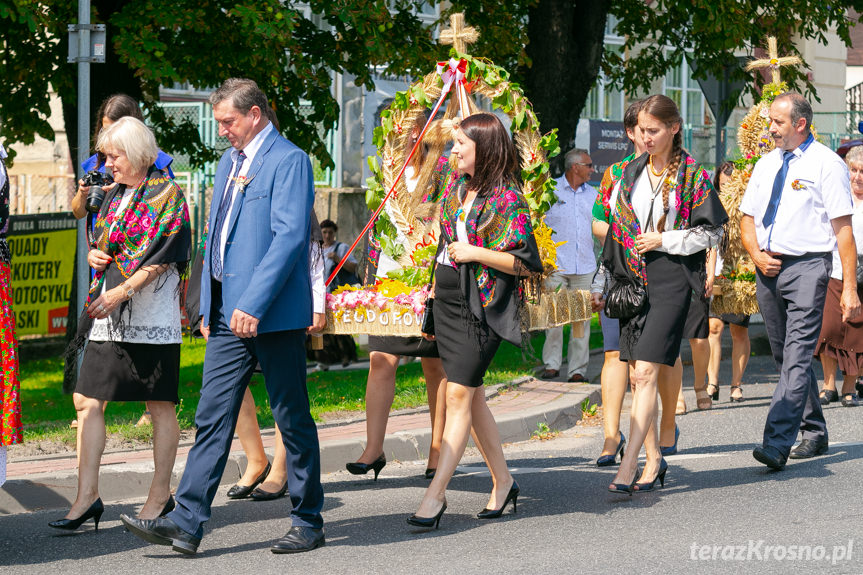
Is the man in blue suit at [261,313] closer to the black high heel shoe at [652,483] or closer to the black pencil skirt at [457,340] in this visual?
the black pencil skirt at [457,340]

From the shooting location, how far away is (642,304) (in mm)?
6582

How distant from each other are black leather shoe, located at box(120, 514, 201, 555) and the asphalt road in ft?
0.26

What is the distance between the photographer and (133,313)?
6.00 meters

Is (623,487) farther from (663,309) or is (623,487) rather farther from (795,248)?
(795,248)

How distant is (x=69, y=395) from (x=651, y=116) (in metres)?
7.41

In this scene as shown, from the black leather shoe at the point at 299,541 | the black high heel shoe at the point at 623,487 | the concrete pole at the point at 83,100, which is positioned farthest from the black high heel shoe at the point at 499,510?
the concrete pole at the point at 83,100

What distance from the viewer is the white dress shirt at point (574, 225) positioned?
479 inches

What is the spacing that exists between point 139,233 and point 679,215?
9.01 ft

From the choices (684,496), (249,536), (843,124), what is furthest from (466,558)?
(843,124)

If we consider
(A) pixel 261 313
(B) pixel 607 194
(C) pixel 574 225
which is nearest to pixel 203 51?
(C) pixel 574 225

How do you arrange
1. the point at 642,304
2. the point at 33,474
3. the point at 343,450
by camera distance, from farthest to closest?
the point at 343,450, the point at 33,474, the point at 642,304

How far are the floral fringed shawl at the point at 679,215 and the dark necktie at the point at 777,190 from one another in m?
0.81

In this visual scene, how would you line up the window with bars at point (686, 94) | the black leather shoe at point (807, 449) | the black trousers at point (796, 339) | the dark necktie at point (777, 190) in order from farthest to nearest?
the window with bars at point (686, 94), the black leather shoe at point (807, 449), the dark necktie at point (777, 190), the black trousers at point (796, 339)

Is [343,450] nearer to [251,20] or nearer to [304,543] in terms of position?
[304,543]
